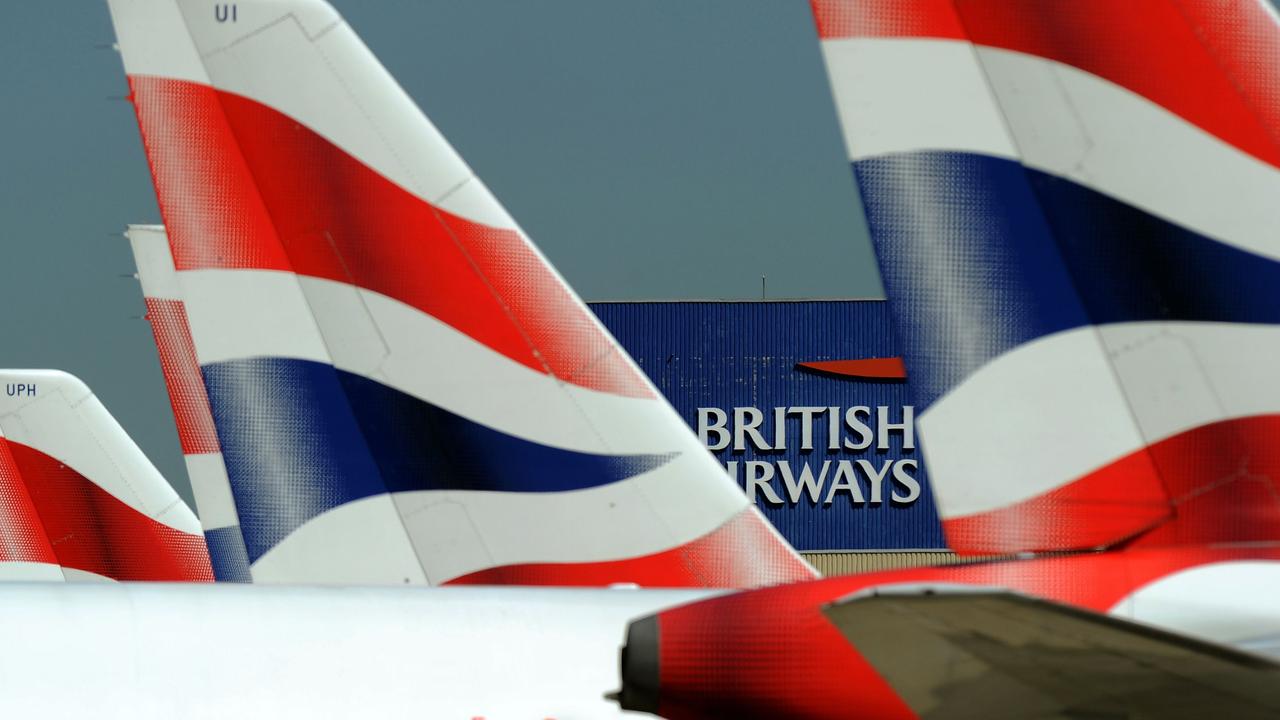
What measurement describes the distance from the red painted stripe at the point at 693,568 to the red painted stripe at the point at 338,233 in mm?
710

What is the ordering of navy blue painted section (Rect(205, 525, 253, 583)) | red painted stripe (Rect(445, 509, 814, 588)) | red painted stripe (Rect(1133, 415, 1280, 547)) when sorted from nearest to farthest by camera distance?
red painted stripe (Rect(1133, 415, 1280, 547)) < red painted stripe (Rect(445, 509, 814, 588)) < navy blue painted section (Rect(205, 525, 253, 583))

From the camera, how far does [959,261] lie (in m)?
4.64

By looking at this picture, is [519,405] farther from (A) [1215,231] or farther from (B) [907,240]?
(A) [1215,231]

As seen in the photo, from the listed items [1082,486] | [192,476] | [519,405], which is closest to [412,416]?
[519,405]

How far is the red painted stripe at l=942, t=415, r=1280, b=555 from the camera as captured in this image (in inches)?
161

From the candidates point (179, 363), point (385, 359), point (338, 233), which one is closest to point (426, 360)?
point (385, 359)

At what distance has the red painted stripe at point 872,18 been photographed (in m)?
4.70

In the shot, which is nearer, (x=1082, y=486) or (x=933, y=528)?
(x=1082, y=486)

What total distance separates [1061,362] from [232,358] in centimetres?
418

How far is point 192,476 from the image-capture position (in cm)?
1057

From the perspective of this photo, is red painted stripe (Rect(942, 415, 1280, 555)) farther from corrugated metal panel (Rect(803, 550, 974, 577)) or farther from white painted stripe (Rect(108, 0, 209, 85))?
corrugated metal panel (Rect(803, 550, 974, 577))

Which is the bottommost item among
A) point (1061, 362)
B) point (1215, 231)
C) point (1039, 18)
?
point (1061, 362)

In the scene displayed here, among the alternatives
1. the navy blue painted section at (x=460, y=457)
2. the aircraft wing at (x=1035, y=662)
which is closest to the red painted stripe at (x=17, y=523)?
the navy blue painted section at (x=460, y=457)

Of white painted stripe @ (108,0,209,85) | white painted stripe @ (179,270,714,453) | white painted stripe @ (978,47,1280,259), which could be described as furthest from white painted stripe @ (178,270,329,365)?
white painted stripe @ (978,47,1280,259)
